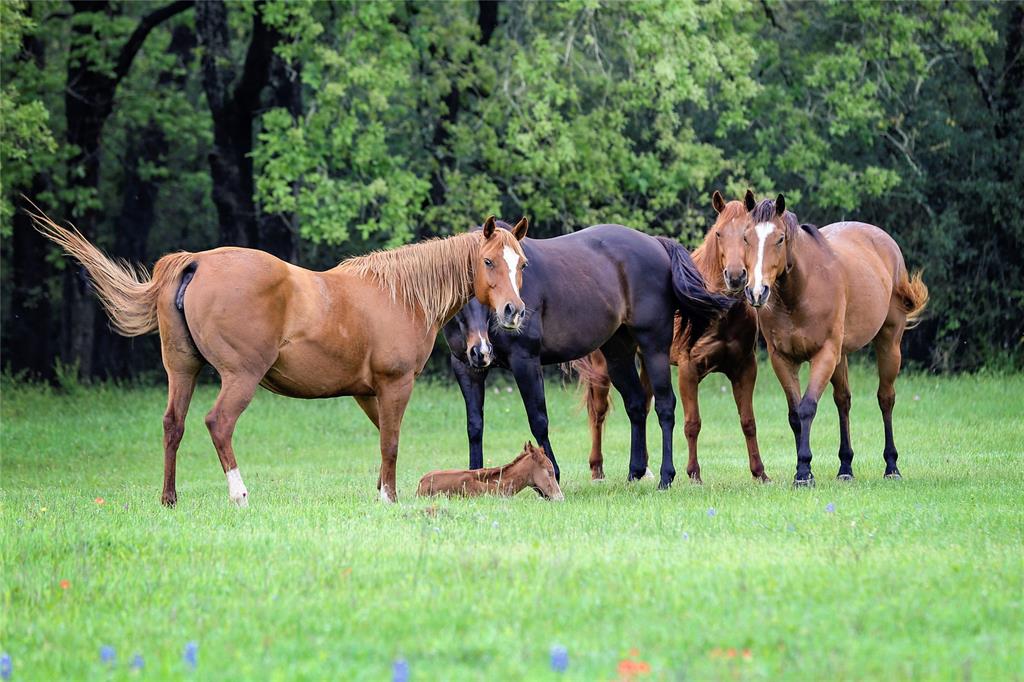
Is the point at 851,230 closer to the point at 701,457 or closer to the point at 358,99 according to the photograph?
the point at 701,457

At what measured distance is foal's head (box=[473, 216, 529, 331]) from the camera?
10.1m

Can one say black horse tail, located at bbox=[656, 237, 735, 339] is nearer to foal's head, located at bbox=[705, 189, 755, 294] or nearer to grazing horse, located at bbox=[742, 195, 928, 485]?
grazing horse, located at bbox=[742, 195, 928, 485]

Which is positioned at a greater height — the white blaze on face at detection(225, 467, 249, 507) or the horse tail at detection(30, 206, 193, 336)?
the horse tail at detection(30, 206, 193, 336)

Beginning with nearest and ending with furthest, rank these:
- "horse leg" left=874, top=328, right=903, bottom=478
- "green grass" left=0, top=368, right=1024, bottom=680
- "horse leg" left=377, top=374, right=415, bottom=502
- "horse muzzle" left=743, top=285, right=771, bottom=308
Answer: "green grass" left=0, top=368, right=1024, bottom=680
"horse leg" left=377, top=374, right=415, bottom=502
"horse muzzle" left=743, top=285, right=771, bottom=308
"horse leg" left=874, top=328, right=903, bottom=478

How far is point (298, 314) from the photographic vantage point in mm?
9984

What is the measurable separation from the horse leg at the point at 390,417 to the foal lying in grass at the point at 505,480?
0.47 metres

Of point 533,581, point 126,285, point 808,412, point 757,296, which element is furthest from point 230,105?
point 533,581

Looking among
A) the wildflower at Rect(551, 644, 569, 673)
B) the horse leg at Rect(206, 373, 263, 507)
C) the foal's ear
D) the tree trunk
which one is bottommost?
the wildflower at Rect(551, 644, 569, 673)

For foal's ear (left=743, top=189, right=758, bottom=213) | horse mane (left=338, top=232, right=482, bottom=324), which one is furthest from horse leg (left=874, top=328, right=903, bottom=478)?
horse mane (left=338, top=232, right=482, bottom=324)

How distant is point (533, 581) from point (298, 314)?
420 centimetres

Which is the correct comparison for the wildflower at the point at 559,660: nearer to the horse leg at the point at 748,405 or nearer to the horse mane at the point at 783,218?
the horse mane at the point at 783,218

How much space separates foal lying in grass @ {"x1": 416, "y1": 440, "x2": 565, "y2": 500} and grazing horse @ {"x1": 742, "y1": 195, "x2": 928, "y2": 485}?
221 cm

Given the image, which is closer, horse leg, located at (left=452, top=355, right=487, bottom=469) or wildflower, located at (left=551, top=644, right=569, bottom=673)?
wildflower, located at (left=551, top=644, right=569, bottom=673)

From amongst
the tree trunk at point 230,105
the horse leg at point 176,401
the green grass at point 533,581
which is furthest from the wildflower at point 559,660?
the tree trunk at point 230,105
